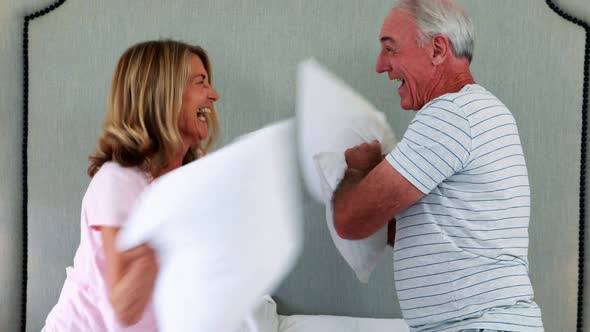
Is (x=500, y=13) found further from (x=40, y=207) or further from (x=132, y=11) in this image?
(x=40, y=207)

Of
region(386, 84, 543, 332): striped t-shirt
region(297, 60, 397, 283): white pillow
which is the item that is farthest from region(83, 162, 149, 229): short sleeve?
region(386, 84, 543, 332): striped t-shirt

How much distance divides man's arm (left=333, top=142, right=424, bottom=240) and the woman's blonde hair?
1.24 feet

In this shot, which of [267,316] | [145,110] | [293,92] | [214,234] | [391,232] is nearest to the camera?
[214,234]

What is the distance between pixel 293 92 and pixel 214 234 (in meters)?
0.88

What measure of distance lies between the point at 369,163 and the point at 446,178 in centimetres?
20

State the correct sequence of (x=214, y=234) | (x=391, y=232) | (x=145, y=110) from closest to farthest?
1. (x=214, y=234)
2. (x=145, y=110)
3. (x=391, y=232)

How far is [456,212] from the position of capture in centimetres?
134

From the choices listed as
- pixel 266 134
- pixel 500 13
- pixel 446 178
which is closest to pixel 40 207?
pixel 266 134

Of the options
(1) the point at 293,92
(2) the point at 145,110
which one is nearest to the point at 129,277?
(2) the point at 145,110

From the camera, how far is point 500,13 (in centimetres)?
192

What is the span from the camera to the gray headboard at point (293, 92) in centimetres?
192

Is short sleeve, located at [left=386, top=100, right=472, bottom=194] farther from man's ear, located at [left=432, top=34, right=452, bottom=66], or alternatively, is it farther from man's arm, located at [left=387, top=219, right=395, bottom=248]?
man's arm, located at [left=387, top=219, right=395, bottom=248]

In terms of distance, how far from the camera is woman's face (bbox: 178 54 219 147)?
149cm

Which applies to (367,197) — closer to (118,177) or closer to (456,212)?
(456,212)
